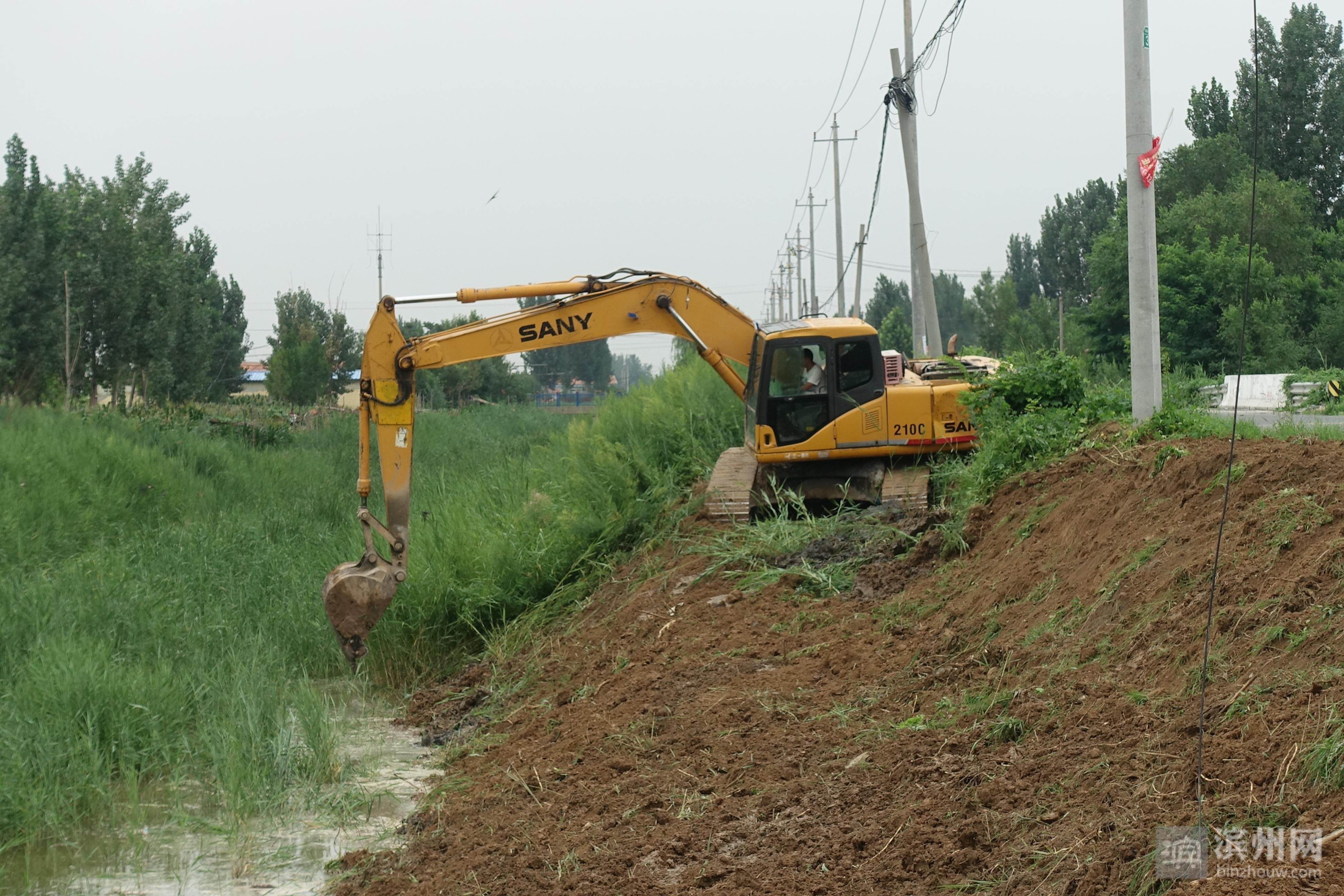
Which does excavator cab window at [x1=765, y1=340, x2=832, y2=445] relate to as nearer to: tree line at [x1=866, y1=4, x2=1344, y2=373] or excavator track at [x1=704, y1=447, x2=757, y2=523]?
excavator track at [x1=704, y1=447, x2=757, y2=523]

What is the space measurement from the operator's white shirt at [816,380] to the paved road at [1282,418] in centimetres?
401

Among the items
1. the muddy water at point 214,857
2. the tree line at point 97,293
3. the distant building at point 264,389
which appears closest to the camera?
the muddy water at point 214,857

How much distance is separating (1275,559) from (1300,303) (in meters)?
32.6

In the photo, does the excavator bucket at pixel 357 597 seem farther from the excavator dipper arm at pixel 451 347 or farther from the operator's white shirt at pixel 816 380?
the operator's white shirt at pixel 816 380

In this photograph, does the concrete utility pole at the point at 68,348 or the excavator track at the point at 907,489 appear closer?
the excavator track at the point at 907,489

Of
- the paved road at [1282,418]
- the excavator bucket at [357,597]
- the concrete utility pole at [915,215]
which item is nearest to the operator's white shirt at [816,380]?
the paved road at [1282,418]

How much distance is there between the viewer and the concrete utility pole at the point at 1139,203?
A: 9.90 meters

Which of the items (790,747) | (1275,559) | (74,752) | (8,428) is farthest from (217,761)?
(8,428)

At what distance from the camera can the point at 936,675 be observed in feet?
22.2

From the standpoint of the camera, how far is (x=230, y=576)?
583 inches

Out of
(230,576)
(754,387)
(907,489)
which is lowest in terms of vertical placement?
(230,576)

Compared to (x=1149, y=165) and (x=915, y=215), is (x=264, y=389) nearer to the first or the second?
(x=915, y=215)

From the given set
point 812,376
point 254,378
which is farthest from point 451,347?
point 254,378

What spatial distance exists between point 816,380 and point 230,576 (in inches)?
310
